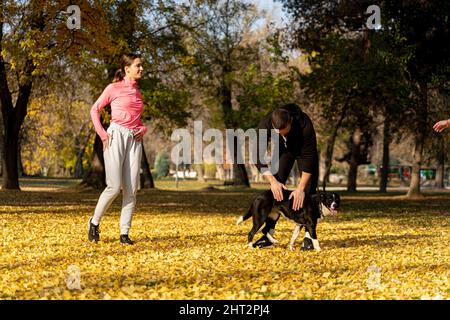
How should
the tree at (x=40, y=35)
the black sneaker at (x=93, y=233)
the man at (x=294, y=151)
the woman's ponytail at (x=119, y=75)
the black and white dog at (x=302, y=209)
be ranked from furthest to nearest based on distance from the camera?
1. the tree at (x=40, y=35)
2. the black sneaker at (x=93, y=233)
3. the woman's ponytail at (x=119, y=75)
4. the black and white dog at (x=302, y=209)
5. the man at (x=294, y=151)

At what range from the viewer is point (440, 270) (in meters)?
8.12

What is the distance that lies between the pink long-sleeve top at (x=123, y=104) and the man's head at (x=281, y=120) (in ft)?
6.10

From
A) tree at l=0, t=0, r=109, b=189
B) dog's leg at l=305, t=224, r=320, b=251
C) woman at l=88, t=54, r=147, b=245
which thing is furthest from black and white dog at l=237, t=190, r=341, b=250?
tree at l=0, t=0, r=109, b=189

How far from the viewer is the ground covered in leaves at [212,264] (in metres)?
6.41

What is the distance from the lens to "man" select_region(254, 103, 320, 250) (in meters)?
9.08

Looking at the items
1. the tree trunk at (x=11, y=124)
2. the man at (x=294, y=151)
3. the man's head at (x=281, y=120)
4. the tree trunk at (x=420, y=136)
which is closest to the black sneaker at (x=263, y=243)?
the man at (x=294, y=151)

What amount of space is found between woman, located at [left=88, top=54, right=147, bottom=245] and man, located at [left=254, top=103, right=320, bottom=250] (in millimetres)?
1704

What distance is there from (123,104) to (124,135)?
0.42 meters

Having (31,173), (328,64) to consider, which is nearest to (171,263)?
(328,64)

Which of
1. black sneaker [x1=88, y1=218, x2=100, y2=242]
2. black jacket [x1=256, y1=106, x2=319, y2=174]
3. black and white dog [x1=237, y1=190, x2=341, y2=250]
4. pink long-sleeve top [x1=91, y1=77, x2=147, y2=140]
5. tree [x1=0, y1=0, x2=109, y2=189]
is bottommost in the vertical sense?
black sneaker [x1=88, y1=218, x2=100, y2=242]

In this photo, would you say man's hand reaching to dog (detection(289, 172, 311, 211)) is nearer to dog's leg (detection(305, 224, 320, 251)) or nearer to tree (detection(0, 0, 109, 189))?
Answer: dog's leg (detection(305, 224, 320, 251))

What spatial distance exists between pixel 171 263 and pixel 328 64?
74.9 feet

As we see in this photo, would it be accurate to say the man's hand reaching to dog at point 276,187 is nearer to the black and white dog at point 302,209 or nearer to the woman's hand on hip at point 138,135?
the black and white dog at point 302,209
